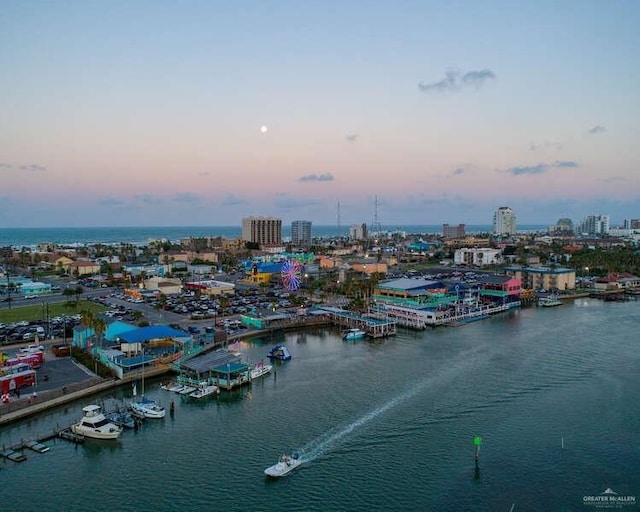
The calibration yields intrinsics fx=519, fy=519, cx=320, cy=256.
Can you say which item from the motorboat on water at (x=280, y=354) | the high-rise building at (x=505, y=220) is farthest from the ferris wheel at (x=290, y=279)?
the high-rise building at (x=505, y=220)

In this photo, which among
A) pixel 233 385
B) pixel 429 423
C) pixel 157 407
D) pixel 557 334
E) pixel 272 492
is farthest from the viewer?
pixel 557 334

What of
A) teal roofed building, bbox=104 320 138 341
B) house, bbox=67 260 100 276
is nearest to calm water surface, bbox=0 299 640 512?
teal roofed building, bbox=104 320 138 341

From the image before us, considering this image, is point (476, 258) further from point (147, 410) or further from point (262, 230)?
point (147, 410)

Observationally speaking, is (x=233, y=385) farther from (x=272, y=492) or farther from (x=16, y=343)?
(x=16, y=343)

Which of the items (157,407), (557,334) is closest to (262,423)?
(157,407)

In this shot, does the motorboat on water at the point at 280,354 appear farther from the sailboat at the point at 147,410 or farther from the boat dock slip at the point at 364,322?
the sailboat at the point at 147,410

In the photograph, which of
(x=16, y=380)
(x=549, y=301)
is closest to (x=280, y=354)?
(x=16, y=380)
